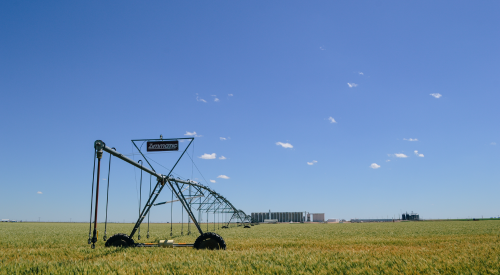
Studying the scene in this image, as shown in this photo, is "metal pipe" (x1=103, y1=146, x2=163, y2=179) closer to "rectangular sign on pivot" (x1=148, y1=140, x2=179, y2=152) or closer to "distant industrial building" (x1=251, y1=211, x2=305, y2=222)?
"rectangular sign on pivot" (x1=148, y1=140, x2=179, y2=152)

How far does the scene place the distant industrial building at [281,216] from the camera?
136 metres

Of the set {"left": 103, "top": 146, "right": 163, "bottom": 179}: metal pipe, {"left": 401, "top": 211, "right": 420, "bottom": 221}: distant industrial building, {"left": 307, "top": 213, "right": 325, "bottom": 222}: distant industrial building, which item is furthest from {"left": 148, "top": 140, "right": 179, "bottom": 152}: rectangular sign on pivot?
{"left": 401, "top": 211, "right": 420, "bottom": 221}: distant industrial building

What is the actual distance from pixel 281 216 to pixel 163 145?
13290 cm

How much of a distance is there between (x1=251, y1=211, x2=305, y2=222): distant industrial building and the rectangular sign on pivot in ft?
408

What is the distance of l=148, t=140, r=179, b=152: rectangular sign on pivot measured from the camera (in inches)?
575

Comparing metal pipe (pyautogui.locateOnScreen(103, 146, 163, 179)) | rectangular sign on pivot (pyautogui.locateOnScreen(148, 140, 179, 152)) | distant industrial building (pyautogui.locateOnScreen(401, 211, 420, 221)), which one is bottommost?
distant industrial building (pyautogui.locateOnScreen(401, 211, 420, 221))

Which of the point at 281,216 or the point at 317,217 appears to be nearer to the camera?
the point at 281,216

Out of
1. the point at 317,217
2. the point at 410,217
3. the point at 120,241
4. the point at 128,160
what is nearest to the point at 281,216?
the point at 317,217

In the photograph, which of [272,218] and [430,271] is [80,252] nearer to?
[430,271]

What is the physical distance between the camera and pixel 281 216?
14125 cm

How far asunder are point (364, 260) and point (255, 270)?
156 inches

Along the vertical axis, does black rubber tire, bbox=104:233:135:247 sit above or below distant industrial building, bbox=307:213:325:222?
above

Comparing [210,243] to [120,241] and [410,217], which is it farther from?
[410,217]

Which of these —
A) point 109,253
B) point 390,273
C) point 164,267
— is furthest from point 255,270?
point 109,253
